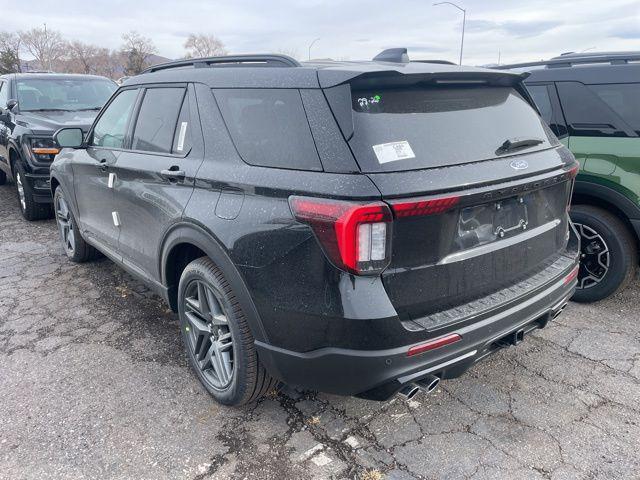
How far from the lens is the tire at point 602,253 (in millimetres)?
3746

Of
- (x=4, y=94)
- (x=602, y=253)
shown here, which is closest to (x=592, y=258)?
(x=602, y=253)

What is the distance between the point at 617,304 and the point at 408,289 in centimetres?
284

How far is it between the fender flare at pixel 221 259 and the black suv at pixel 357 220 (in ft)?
0.04

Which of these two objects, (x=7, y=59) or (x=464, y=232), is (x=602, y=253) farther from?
(x=7, y=59)

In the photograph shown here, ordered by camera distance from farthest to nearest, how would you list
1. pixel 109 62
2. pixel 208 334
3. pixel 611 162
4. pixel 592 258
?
pixel 109 62 < pixel 592 258 < pixel 611 162 < pixel 208 334

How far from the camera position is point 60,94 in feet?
23.8

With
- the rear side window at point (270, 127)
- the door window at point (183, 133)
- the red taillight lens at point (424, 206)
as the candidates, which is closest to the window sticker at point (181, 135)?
the door window at point (183, 133)

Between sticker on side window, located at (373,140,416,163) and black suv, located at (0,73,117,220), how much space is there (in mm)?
5197

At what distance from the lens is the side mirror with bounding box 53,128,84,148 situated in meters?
4.04

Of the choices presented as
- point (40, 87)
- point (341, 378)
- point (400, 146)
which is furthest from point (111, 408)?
point (40, 87)

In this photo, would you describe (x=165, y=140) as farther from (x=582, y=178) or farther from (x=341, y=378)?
(x=582, y=178)

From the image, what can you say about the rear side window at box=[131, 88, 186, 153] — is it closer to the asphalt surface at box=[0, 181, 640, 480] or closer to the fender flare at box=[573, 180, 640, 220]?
the asphalt surface at box=[0, 181, 640, 480]

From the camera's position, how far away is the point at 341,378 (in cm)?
209

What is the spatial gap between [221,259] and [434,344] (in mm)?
1062
